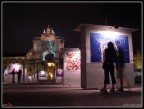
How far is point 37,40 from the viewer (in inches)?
5266

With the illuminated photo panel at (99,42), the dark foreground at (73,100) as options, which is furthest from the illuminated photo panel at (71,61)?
the dark foreground at (73,100)

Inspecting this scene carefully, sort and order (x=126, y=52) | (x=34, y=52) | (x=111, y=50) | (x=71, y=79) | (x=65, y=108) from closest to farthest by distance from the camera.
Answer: (x=65, y=108)
(x=111, y=50)
(x=126, y=52)
(x=71, y=79)
(x=34, y=52)

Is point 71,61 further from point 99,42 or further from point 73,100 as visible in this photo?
point 73,100

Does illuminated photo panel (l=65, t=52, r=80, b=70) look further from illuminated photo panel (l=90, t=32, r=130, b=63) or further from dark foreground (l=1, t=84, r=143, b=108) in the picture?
dark foreground (l=1, t=84, r=143, b=108)

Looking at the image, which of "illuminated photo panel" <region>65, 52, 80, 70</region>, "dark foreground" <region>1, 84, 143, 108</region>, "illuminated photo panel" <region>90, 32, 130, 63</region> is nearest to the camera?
"dark foreground" <region>1, 84, 143, 108</region>

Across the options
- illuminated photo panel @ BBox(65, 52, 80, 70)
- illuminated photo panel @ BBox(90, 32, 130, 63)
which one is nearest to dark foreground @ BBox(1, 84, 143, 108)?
illuminated photo panel @ BBox(90, 32, 130, 63)

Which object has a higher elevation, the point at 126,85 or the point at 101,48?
the point at 101,48

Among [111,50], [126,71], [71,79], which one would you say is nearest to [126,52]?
[126,71]

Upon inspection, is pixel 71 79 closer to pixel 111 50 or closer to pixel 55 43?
pixel 111 50

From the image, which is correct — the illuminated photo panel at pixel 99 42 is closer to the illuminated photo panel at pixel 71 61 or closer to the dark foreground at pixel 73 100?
the dark foreground at pixel 73 100

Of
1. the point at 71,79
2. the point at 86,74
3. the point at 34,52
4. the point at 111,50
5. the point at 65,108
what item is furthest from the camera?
the point at 34,52

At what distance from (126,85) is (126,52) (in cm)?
187

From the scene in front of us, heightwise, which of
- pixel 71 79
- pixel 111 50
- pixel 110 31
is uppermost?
pixel 110 31

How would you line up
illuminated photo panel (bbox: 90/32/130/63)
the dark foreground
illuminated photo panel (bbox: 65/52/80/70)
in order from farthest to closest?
illuminated photo panel (bbox: 65/52/80/70) < illuminated photo panel (bbox: 90/32/130/63) < the dark foreground
